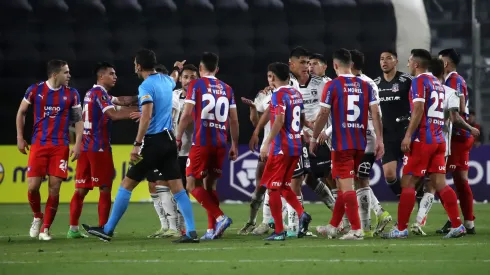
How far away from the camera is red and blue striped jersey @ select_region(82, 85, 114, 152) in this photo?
12570 mm


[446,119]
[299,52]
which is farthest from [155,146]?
[446,119]

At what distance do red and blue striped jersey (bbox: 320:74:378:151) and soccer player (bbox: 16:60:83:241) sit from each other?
2859 mm

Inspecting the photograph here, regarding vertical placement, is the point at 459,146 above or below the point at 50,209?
above

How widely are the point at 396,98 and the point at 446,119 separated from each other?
0.64m

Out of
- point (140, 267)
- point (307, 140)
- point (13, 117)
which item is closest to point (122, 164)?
point (13, 117)

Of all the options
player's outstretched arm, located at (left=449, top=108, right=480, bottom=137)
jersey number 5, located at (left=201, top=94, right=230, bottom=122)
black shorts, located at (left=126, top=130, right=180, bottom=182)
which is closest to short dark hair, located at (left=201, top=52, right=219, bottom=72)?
jersey number 5, located at (left=201, top=94, right=230, bottom=122)

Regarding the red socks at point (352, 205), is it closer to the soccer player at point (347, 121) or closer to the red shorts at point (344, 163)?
the soccer player at point (347, 121)

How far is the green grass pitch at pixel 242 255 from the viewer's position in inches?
356

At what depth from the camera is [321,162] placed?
13.3m

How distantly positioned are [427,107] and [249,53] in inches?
440

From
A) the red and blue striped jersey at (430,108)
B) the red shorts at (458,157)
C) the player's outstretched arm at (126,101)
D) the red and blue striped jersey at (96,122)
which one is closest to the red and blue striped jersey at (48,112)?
the red and blue striped jersey at (96,122)

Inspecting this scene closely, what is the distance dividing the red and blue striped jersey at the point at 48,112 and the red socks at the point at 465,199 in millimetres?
4746

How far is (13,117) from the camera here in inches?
865

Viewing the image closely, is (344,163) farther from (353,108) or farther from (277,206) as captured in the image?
(277,206)
